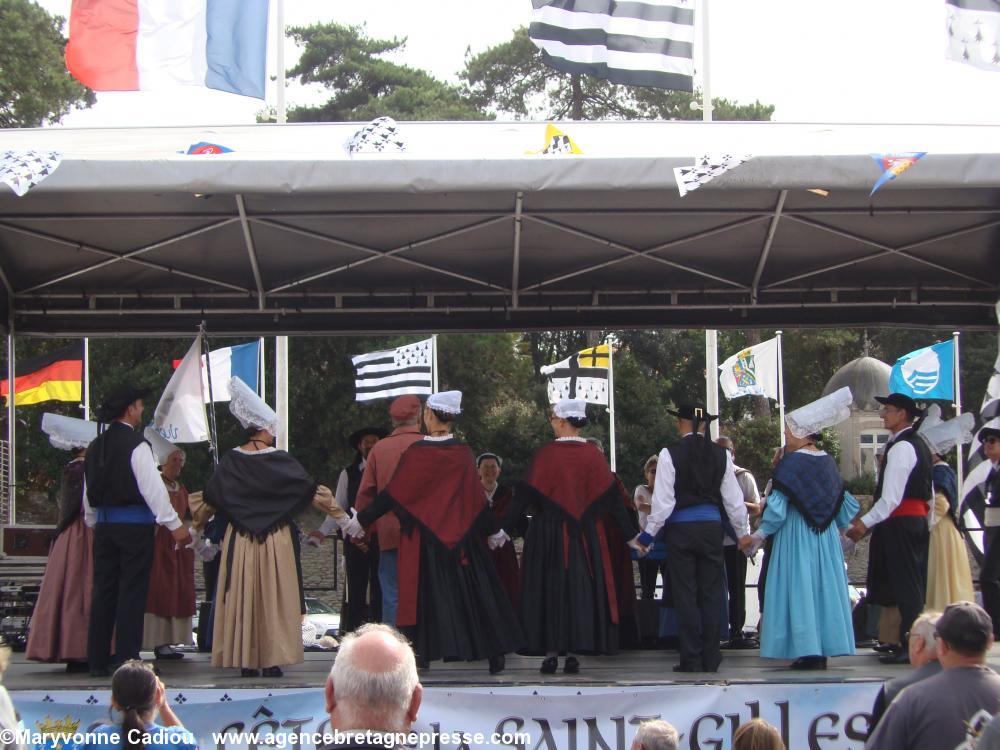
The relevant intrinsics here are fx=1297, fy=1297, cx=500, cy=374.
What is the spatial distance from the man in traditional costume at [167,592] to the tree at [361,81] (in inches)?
1127

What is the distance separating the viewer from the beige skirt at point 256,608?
22.5 ft

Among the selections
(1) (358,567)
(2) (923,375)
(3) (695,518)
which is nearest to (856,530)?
(3) (695,518)

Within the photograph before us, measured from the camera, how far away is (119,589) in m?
7.05

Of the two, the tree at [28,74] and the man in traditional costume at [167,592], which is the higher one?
the tree at [28,74]

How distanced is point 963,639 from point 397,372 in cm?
1227

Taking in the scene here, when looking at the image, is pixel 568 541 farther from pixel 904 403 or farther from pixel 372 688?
pixel 372 688

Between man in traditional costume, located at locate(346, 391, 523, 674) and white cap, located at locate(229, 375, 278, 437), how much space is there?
746 mm

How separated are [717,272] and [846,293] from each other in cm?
96

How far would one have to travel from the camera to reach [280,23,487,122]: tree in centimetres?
3684

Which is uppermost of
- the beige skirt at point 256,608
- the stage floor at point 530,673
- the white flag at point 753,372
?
the white flag at point 753,372

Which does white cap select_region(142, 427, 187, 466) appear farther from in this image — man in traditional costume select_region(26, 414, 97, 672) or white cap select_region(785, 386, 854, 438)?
white cap select_region(785, 386, 854, 438)

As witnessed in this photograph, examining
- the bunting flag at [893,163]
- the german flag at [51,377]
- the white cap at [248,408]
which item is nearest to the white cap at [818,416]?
the bunting flag at [893,163]

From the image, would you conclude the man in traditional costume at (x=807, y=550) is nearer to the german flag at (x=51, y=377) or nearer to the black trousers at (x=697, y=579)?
the black trousers at (x=697, y=579)

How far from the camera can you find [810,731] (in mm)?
6254
